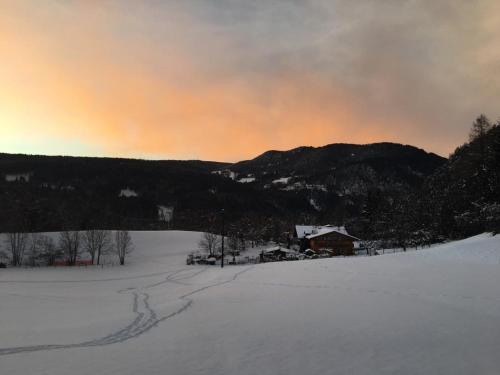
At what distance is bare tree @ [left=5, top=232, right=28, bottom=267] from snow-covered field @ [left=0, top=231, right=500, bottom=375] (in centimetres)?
5273

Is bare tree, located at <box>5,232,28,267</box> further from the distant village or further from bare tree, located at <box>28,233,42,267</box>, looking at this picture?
the distant village

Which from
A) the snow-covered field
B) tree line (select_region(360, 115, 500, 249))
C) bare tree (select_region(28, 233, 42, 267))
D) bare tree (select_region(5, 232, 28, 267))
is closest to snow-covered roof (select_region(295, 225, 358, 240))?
tree line (select_region(360, 115, 500, 249))

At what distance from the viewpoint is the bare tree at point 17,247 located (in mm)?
74062

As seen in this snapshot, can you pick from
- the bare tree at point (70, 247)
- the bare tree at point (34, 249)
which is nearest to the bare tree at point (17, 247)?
the bare tree at point (34, 249)

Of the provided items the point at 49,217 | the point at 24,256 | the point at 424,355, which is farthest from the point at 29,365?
the point at 49,217

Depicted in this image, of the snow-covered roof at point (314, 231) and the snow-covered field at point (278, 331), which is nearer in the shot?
the snow-covered field at point (278, 331)

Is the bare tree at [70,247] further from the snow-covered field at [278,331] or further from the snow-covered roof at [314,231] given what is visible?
the snow-covered field at [278,331]

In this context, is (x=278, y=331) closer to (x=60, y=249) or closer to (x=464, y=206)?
(x=464, y=206)

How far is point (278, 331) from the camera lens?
1434 cm

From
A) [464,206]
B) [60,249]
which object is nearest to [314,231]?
[464,206]

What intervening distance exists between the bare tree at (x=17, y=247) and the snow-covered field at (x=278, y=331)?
52.7 metres

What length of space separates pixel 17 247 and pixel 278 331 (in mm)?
79705

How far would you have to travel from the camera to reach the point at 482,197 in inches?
2142

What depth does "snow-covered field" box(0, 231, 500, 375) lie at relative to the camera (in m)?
11.1
